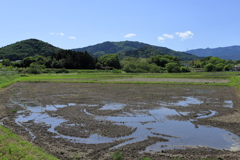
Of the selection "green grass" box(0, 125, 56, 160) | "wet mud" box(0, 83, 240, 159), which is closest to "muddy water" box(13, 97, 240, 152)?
"wet mud" box(0, 83, 240, 159)

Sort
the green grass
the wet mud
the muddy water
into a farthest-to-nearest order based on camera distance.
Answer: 1. the muddy water
2. the wet mud
3. the green grass

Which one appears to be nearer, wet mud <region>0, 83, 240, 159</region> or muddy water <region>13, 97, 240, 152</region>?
wet mud <region>0, 83, 240, 159</region>

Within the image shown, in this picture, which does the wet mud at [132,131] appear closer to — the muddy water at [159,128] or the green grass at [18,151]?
the muddy water at [159,128]

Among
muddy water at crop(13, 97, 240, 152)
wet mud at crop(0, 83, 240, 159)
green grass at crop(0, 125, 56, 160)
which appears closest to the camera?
green grass at crop(0, 125, 56, 160)

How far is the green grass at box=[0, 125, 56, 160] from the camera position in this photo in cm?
721

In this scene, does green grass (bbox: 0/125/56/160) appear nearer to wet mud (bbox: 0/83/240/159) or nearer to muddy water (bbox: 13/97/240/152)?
wet mud (bbox: 0/83/240/159)

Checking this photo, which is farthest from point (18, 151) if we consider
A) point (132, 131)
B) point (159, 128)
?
point (159, 128)

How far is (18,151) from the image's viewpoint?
301 inches

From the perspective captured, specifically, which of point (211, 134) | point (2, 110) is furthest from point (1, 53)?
point (211, 134)

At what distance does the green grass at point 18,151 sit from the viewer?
7.21 meters

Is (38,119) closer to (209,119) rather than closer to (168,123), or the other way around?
(168,123)

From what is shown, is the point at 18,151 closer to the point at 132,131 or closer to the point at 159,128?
the point at 132,131

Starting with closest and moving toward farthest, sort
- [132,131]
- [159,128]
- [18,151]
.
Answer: [18,151] < [132,131] < [159,128]

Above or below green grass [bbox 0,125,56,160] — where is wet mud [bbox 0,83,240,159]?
below
